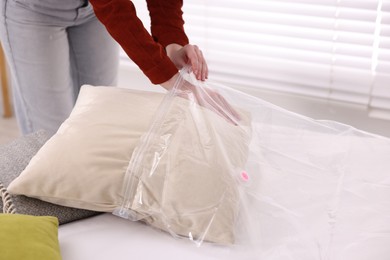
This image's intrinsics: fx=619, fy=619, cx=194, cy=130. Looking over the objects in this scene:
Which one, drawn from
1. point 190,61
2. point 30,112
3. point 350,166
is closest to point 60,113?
point 30,112

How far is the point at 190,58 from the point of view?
1.53 metres

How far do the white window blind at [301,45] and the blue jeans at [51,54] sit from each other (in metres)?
0.60

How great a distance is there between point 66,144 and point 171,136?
9.5 inches

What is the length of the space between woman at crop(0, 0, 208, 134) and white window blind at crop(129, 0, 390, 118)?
597 millimetres

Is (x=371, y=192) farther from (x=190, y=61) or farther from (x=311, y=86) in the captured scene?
(x=311, y=86)

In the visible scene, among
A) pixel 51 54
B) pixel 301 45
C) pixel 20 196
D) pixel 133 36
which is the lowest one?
pixel 20 196

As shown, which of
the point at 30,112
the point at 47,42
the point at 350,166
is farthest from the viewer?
the point at 30,112

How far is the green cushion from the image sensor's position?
3.76 feet

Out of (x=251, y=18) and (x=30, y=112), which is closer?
(x=30, y=112)

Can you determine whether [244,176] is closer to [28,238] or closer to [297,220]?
[297,220]

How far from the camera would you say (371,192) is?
1.39 metres

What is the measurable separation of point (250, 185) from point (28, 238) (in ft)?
1.62

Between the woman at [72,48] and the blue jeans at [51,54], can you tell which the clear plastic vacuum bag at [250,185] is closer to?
the woman at [72,48]

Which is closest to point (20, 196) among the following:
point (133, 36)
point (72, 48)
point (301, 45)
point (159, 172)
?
point (159, 172)
